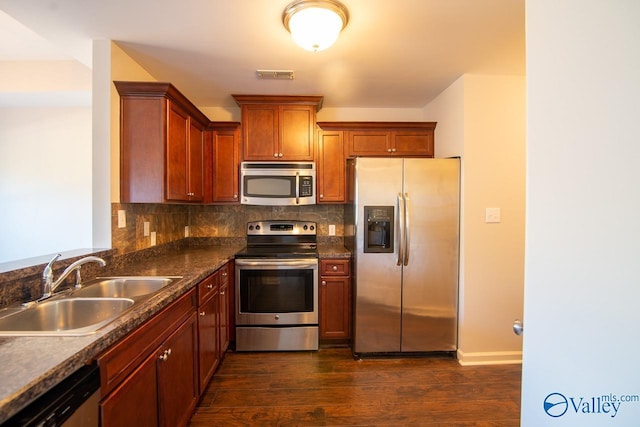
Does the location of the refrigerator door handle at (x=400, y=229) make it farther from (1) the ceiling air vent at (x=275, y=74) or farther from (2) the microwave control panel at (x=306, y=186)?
(1) the ceiling air vent at (x=275, y=74)

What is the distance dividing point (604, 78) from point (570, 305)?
1.78 feet

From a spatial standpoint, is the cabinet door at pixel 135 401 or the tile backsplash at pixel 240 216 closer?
the cabinet door at pixel 135 401

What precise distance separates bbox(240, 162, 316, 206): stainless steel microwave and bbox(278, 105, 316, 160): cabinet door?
0.39ft

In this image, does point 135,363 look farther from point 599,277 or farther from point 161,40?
point 161,40

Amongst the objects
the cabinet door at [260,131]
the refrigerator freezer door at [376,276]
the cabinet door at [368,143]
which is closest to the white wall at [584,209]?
the refrigerator freezer door at [376,276]

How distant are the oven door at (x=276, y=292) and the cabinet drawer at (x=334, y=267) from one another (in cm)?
Answer: 9

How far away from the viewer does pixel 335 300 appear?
249 cm

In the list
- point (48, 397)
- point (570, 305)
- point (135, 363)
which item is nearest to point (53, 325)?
point (135, 363)

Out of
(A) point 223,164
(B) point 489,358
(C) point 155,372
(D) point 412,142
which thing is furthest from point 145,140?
(B) point 489,358

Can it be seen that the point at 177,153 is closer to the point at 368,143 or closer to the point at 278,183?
the point at 278,183

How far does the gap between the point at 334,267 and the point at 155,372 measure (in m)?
1.60

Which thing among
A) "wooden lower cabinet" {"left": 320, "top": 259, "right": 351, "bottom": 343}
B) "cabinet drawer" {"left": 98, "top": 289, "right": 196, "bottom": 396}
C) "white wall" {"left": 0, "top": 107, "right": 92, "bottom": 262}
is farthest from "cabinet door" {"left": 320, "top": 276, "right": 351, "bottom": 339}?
"white wall" {"left": 0, "top": 107, "right": 92, "bottom": 262}

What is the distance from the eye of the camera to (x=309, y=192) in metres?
2.68

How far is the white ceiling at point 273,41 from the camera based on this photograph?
1.51 m
